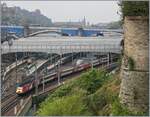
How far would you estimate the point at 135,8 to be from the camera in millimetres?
6215

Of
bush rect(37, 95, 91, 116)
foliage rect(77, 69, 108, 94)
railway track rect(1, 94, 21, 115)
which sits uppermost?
bush rect(37, 95, 91, 116)

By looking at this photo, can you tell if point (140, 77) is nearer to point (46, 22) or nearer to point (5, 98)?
point (5, 98)

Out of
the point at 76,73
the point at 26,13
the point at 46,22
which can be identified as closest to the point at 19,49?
the point at 76,73

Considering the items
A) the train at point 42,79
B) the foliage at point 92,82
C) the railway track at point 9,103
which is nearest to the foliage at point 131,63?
the foliage at point 92,82

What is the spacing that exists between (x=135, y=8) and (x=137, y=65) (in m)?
0.81

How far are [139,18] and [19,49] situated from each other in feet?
62.1

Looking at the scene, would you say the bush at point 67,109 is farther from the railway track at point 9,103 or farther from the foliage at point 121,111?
the railway track at point 9,103

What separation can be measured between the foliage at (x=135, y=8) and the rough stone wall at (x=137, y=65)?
0.09m

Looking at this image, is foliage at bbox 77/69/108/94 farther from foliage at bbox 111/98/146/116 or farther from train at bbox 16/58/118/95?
train at bbox 16/58/118/95

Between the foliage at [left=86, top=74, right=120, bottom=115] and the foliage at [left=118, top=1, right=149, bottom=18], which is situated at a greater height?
the foliage at [left=118, top=1, right=149, bottom=18]

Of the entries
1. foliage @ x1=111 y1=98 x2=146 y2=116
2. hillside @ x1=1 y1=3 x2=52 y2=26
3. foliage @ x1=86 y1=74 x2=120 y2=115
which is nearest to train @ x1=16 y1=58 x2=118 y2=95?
foliage @ x1=86 y1=74 x2=120 y2=115

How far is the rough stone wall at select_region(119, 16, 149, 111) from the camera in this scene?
6.04 meters

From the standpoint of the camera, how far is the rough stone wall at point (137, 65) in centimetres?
604

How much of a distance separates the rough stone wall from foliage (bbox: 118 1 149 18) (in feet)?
0.30
